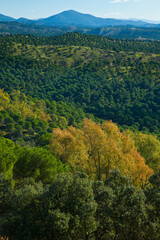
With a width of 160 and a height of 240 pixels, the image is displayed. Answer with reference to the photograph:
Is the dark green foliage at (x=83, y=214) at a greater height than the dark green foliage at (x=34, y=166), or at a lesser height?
greater

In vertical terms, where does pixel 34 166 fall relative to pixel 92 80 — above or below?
above

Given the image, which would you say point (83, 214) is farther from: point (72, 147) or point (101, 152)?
point (72, 147)

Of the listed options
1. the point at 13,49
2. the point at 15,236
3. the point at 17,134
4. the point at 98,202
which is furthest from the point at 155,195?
the point at 13,49

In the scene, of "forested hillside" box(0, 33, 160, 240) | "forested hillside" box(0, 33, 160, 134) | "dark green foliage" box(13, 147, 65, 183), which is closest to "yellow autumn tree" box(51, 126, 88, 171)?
"forested hillside" box(0, 33, 160, 240)

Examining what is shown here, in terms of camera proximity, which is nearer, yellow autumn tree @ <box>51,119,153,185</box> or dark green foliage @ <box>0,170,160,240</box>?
dark green foliage @ <box>0,170,160,240</box>

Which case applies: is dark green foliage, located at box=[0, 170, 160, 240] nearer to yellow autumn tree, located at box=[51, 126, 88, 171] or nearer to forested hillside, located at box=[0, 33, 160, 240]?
forested hillside, located at box=[0, 33, 160, 240]

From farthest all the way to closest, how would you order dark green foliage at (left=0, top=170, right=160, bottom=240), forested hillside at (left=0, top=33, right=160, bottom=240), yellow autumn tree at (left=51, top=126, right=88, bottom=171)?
1. yellow autumn tree at (left=51, top=126, right=88, bottom=171)
2. forested hillside at (left=0, top=33, right=160, bottom=240)
3. dark green foliage at (left=0, top=170, right=160, bottom=240)

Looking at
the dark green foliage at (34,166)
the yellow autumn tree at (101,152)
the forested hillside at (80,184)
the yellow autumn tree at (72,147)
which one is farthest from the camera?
the yellow autumn tree at (72,147)

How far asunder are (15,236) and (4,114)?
255 ft

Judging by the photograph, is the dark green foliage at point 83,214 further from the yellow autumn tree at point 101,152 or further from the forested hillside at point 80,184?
→ the yellow autumn tree at point 101,152

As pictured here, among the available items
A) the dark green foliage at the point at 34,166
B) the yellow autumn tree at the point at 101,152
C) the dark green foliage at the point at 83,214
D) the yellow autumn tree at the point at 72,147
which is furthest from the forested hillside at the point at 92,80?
the dark green foliage at the point at 83,214

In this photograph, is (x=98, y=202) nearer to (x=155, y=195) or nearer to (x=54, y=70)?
(x=155, y=195)

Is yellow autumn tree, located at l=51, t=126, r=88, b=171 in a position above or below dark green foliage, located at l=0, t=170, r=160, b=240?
below

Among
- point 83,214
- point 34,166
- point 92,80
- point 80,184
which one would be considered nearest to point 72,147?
point 34,166
